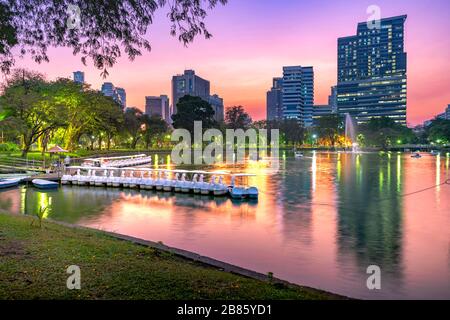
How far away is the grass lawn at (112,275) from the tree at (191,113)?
→ 97.7 metres

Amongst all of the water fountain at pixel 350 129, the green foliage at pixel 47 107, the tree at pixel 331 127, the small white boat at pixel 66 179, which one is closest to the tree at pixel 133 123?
the green foliage at pixel 47 107

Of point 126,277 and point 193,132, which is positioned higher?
point 193,132

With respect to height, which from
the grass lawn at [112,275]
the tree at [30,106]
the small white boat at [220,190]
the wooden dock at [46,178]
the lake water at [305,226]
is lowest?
the lake water at [305,226]

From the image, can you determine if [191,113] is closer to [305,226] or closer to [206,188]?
[206,188]

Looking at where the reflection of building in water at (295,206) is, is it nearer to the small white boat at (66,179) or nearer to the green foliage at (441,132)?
the small white boat at (66,179)

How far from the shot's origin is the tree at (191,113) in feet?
357

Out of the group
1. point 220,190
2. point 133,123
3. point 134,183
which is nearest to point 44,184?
point 134,183

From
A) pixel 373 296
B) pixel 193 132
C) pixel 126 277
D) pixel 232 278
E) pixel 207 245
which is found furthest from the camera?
pixel 193 132

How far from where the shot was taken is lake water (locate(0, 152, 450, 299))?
1188 cm

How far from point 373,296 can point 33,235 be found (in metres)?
9.97

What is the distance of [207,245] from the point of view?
15375mm

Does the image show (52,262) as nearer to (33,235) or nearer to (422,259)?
(33,235)

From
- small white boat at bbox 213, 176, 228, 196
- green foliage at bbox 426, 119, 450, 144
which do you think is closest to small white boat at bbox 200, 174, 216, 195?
small white boat at bbox 213, 176, 228, 196
